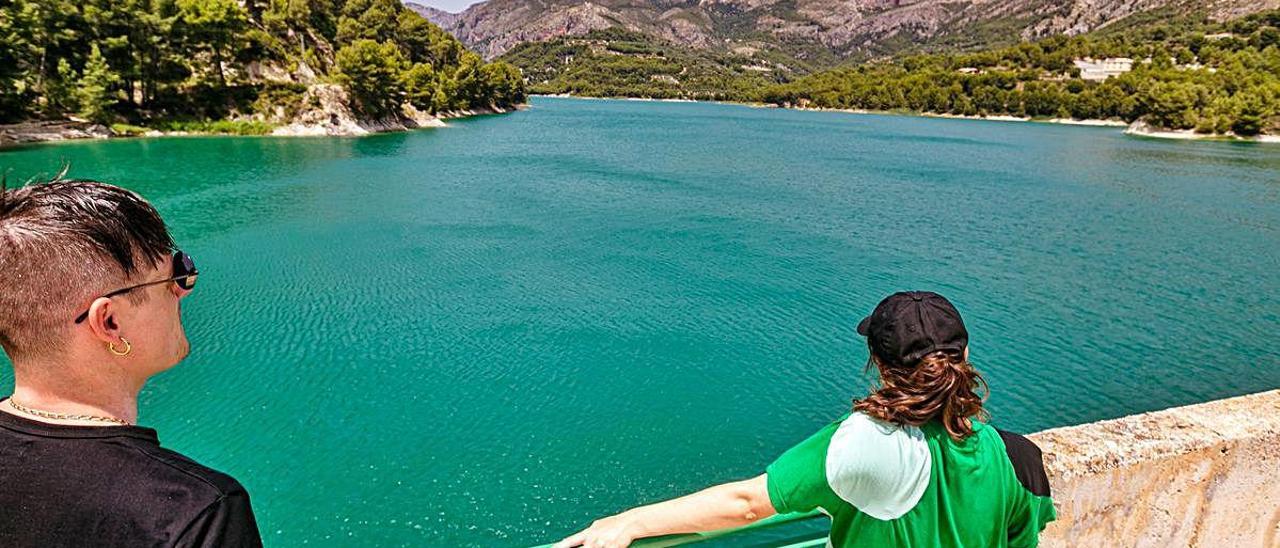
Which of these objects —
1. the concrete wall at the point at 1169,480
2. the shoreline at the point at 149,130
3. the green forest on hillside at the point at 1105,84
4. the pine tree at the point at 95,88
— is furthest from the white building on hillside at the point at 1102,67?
the concrete wall at the point at 1169,480

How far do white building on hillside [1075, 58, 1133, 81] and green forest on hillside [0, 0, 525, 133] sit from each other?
11712 centimetres

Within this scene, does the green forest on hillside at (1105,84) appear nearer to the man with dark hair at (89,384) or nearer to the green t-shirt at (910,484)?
the green t-shirt at (910,484)

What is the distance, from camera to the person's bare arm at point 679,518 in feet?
6.97

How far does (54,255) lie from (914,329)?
7.10ft

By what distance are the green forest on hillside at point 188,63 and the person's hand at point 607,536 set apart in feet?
179

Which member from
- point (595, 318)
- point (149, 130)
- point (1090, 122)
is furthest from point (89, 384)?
point (1090, 122)

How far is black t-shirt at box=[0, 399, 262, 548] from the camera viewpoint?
1.29 meters

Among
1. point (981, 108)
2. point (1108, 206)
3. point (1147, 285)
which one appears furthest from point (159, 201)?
point (981, 108)

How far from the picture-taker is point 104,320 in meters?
1.52

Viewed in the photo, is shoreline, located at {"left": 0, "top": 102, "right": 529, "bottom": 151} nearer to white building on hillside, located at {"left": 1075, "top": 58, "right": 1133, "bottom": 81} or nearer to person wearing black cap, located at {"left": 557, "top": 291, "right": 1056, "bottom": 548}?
person wearing black cap, located at {"left": 557, "top": 291, "right": 1056, "bottom": 548}

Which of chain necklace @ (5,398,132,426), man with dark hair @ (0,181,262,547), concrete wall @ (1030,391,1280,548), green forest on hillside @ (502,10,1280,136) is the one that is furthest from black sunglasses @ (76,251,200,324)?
green forest on hillside @ (502,10,1280,136)

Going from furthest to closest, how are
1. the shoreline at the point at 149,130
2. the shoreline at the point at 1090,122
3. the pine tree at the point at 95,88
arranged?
the shoreline at the point at 1090,122, the pine tree at the point at 95,88, the shoreline at the point at 149,130

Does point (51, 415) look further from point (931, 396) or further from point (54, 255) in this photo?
point (931, 396)

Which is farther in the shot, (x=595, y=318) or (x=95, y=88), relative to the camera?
(x=95, y=88)
